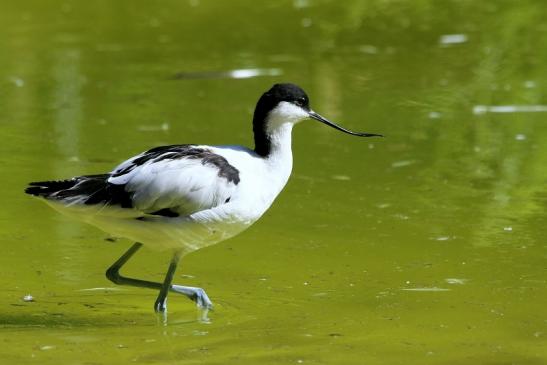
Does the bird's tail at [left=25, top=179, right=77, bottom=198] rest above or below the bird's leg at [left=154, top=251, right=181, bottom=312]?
above

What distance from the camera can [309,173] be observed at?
9.49 meters

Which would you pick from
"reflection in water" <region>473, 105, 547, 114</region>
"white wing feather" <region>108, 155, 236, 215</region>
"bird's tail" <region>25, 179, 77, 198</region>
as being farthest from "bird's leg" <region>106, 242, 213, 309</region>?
"reflection in water" <region>473, 105, 547, 114</region>

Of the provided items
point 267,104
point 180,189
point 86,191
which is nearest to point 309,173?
point 267,104

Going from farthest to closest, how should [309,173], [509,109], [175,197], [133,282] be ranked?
[509,109] → [309,173] → [133,282] → [175,197]

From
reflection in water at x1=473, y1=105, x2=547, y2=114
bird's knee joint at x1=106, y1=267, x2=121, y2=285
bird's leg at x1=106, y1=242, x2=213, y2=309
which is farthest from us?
reflection in water at x1=473, y1=105, x2=547, y2=114

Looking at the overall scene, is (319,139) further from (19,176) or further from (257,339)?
(257,339)

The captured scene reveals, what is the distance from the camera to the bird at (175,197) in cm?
672

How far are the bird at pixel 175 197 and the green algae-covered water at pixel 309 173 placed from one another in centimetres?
43

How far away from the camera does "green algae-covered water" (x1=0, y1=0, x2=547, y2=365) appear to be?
21.1 ft

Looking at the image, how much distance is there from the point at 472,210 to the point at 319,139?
6.93 feet

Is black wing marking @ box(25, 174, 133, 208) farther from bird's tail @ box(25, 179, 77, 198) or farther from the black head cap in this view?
the black head cap

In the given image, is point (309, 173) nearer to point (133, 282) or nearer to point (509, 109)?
point (509, 109)

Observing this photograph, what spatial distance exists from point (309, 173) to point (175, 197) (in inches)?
113

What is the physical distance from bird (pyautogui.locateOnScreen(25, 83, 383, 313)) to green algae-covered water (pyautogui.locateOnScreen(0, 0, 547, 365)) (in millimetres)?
435
